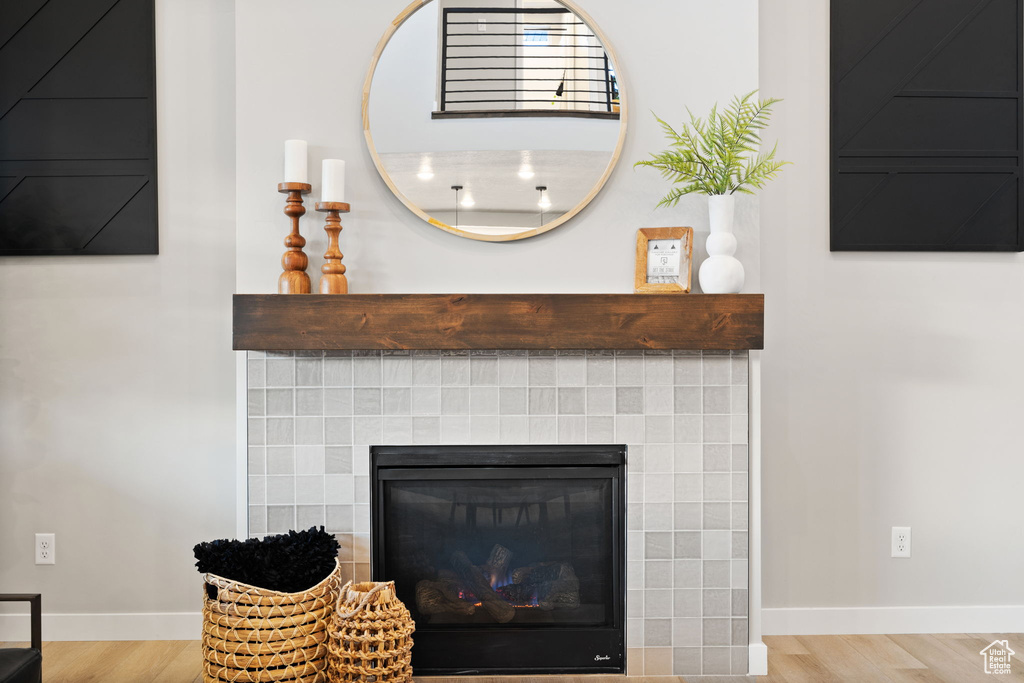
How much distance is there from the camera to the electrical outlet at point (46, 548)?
103 inches

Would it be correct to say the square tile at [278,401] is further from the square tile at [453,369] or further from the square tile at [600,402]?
the square tile at [600,402]

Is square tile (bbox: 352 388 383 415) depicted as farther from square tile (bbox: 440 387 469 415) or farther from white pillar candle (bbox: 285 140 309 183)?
white pillar candle (bbox: 285 140 309 183)

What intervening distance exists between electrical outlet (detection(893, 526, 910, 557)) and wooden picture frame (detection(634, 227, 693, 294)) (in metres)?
1.24

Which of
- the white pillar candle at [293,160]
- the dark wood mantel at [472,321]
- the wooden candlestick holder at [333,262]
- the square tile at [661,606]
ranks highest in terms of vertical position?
the white pillar candle at [293,160]

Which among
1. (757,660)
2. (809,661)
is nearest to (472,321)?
(757,660)

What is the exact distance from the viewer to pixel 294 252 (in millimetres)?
2299

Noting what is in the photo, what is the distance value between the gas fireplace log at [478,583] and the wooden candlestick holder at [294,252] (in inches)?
37.6

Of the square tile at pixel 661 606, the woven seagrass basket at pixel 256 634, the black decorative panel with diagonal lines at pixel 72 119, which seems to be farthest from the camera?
the black decorative panel with diagonal lines at pixel 72 119

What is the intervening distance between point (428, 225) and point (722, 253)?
901 millimetres

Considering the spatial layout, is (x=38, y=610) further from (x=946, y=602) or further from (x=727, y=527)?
(x=946, y=602)

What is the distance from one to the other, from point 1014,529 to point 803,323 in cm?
107

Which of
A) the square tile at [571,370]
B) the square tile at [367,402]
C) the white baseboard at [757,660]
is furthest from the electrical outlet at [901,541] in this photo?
the square tile at [367,402]

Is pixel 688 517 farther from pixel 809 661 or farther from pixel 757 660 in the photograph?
pixel 809 661

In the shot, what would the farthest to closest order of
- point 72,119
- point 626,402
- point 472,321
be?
point 72,119 → point 626,402 → point 472,321
